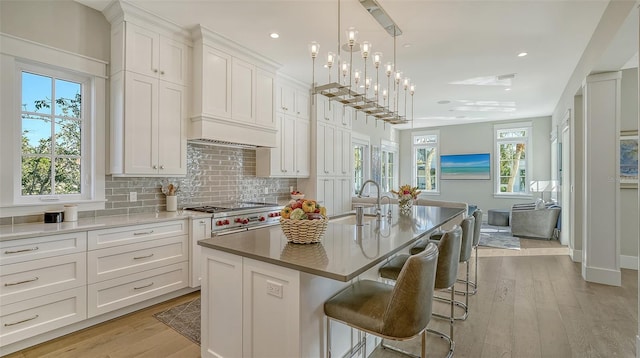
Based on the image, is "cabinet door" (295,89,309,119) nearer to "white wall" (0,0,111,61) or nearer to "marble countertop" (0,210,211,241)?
"marble countertop" (0,210,211,241)

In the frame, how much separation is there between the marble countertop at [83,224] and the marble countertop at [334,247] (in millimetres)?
1251

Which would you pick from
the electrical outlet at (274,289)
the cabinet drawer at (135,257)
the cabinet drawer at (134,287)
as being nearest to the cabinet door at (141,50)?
the cabinet drawer at (135,257)

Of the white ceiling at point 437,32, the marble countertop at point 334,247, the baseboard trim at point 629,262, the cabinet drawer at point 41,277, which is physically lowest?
the baseboard trim at point 629,262

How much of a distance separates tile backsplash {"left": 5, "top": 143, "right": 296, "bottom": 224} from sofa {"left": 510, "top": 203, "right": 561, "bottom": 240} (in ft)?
15.9

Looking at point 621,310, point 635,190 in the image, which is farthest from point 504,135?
point 621,310

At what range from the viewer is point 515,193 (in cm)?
818

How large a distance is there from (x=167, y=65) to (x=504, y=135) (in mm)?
8445

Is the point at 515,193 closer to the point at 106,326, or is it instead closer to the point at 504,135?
the point at 504,135

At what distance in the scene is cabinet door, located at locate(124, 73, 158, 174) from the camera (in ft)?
9.62

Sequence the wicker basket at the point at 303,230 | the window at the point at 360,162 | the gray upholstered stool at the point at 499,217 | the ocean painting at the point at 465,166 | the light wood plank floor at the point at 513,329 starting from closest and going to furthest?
the wicker basket at the point at 303,230 < the light wood plank floor at the point at 513,329 < the window at the point at 360,162 < the gray upholstered stool at the point at 499,217 < the ocean painting at the point at 465,166

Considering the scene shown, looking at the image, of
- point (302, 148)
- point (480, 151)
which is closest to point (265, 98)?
point (302, 148)

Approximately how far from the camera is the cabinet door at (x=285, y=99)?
466cm

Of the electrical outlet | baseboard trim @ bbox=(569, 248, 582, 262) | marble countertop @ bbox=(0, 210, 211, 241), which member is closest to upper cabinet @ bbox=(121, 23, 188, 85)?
marble countertop @ bbox=(0, 210, 211, 241)

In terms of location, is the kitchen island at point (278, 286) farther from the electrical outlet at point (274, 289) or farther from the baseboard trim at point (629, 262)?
the baseboard trim at point (629, 262)
